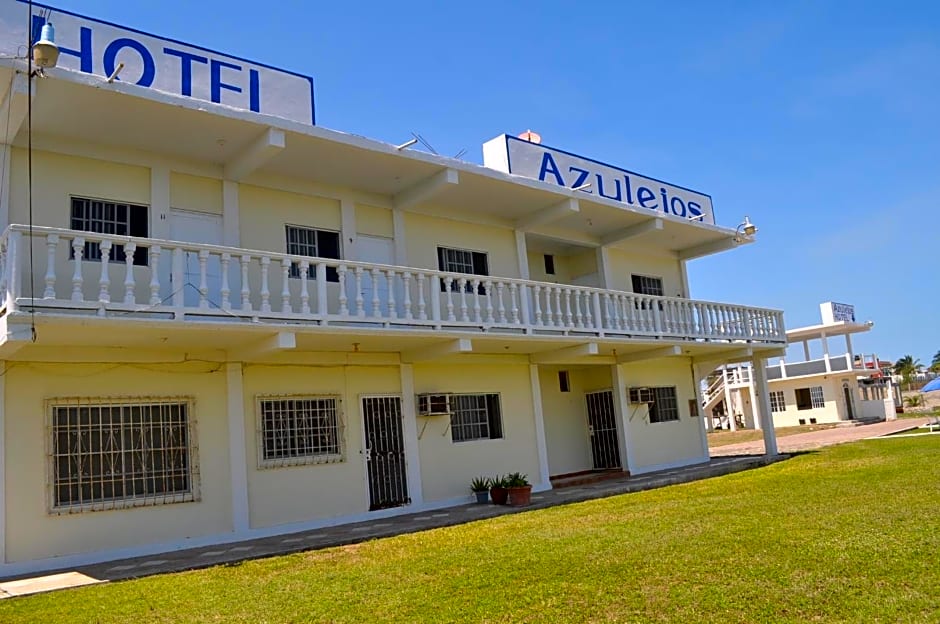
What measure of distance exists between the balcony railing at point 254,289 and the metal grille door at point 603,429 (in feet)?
7.33

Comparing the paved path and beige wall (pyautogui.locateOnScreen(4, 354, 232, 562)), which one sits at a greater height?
beige wall (pyautogui.locateOnScreen(4, 354, 232, 562))

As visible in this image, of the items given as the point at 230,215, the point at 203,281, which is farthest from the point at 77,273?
the point at 230,215

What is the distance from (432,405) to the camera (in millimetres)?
13102

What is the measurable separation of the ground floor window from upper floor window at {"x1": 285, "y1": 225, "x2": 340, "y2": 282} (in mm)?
34486

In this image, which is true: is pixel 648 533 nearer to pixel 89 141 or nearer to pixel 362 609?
pixel 362 609

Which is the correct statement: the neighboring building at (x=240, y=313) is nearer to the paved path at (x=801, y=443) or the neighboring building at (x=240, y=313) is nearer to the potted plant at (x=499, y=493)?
the potted plant at (x=499, y=493)

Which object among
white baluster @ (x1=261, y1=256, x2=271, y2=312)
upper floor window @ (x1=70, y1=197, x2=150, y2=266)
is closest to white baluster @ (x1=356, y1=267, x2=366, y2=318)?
white baluster @ (x1=261, y1=256, x2=271, y2=312)

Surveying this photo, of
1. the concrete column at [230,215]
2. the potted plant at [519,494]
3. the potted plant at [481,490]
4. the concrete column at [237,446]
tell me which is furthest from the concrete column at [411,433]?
the concrete column at [230,215]

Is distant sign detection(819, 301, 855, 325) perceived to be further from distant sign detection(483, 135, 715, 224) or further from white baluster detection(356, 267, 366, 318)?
white baluster detection(356, 267, 366, 318)

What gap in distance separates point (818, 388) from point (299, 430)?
3542 cm

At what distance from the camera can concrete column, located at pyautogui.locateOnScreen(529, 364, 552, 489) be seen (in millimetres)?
14894

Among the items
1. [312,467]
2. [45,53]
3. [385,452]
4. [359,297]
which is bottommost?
[312,467]

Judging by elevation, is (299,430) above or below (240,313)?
below

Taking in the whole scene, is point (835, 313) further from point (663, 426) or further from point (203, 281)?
point (203, 281)
